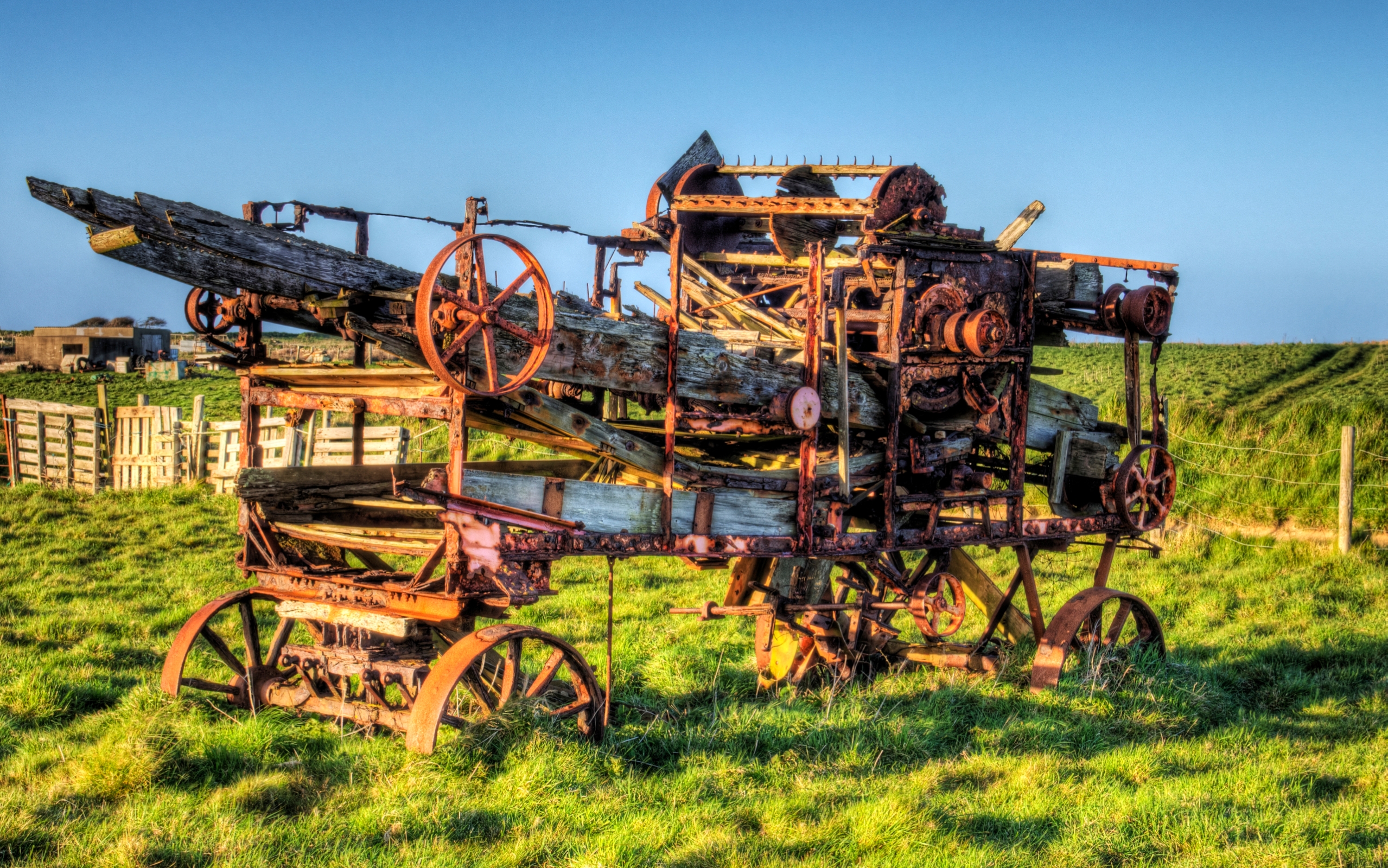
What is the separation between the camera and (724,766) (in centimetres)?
621

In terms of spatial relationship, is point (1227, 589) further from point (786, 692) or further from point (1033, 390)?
point (786, 692)

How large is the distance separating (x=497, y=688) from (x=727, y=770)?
79.8 inches

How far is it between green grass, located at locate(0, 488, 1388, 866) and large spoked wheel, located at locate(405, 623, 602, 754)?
0.19 meters

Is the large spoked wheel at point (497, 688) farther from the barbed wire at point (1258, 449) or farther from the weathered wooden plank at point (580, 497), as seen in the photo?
the barbed wire at point (1258, 449)

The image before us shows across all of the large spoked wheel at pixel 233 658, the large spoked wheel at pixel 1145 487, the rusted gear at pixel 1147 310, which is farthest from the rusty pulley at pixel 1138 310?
the large spoked wheel at pixel 233 658

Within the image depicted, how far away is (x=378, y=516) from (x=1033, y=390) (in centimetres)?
515

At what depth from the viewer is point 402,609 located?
5.98 m

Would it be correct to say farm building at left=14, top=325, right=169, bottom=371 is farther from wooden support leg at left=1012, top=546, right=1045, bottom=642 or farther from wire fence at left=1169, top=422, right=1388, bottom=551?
wooden support leg at left=1012, top=546, right=1045, bottom=642

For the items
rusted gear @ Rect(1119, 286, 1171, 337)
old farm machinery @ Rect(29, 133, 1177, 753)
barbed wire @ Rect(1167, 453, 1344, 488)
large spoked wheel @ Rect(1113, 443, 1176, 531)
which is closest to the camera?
old farm machinery @ Rect(29, 133, 1177, 753)

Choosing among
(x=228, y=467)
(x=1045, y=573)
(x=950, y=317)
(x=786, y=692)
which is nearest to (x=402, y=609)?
(x=786, y=692)

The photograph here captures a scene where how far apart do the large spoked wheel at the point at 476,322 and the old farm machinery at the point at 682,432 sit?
16 mm

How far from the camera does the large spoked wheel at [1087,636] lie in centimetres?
811

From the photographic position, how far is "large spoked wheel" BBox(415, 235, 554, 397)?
495 cm

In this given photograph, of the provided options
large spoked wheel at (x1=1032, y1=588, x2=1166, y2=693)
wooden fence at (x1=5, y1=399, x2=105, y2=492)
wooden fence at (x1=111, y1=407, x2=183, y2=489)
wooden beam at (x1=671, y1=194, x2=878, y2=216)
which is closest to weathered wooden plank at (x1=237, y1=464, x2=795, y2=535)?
wooden beam at (x1=671, y1=194, x2=878, y2=216)
